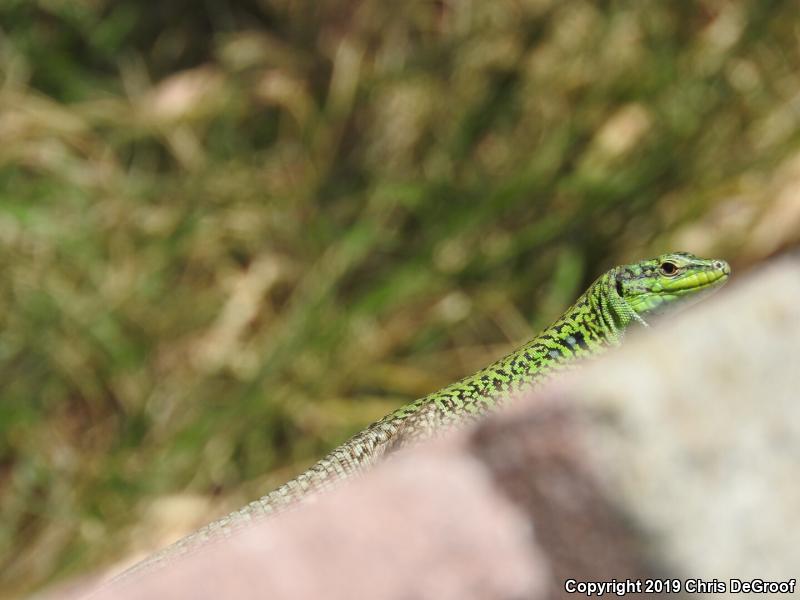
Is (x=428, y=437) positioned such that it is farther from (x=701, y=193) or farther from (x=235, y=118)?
(x=235, y=118)

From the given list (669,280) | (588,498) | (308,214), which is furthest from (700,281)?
(308,214)

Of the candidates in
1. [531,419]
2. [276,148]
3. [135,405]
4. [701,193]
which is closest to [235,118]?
[276,148]

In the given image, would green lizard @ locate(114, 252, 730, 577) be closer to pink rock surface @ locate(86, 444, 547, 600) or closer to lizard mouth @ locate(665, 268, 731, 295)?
lizard mouth @ locate(665, 268, 731, 295)

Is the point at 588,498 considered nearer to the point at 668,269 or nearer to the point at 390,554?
the point at 390,554

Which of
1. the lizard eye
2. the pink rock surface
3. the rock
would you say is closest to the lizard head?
the lizard eye

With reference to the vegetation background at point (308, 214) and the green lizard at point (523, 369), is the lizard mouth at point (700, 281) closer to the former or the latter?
the green lizard at point (523, 369)

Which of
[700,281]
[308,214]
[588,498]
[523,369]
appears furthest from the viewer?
[308,214]

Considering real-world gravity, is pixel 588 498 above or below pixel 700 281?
below

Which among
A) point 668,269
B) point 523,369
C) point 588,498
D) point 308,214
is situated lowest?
point 588,498
